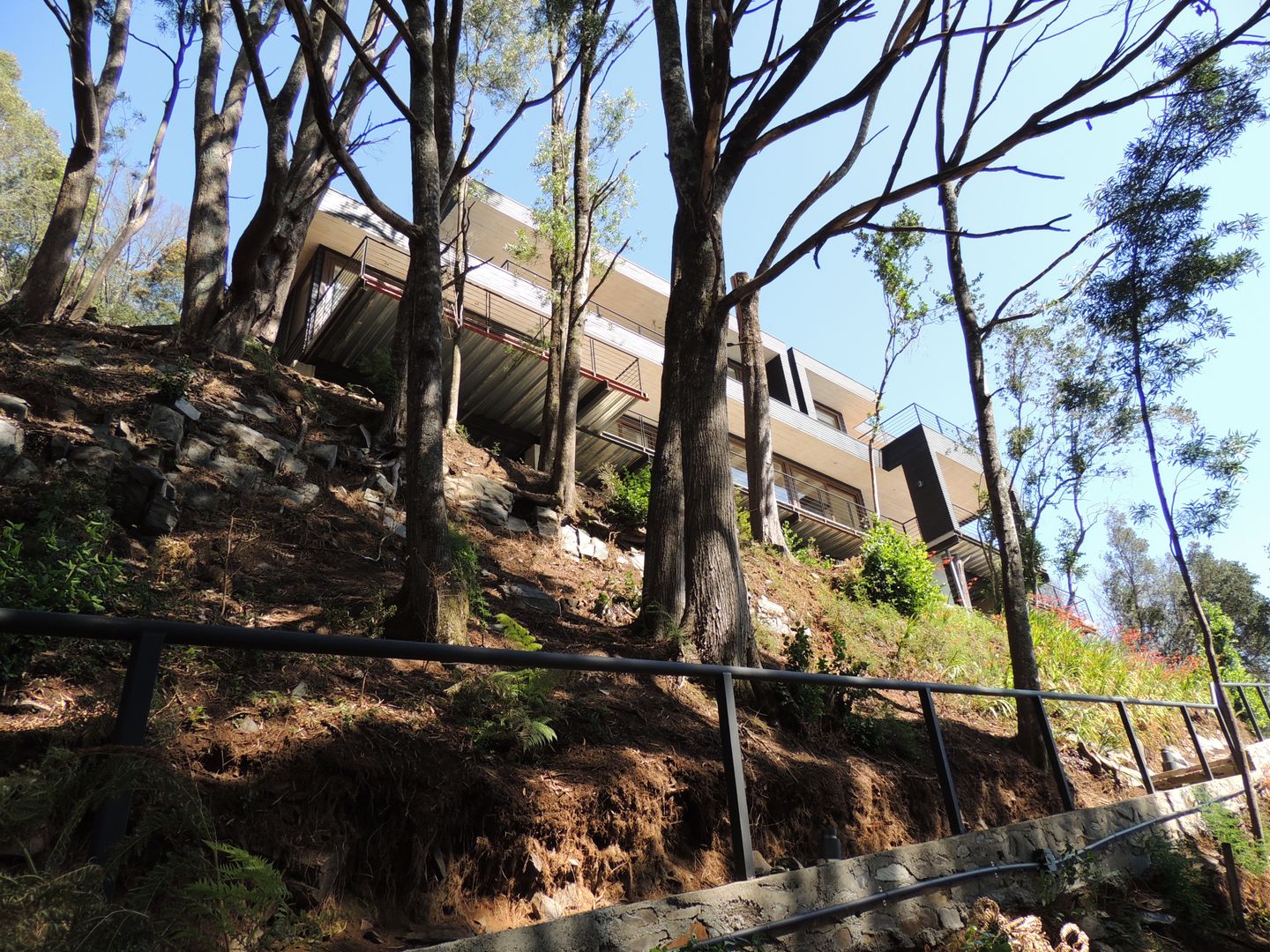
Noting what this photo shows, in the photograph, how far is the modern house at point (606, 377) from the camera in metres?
15.2

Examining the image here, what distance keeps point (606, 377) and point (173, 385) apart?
29.9ft

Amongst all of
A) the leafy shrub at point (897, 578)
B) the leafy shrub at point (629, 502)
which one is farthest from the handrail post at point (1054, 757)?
the leafy shrub at point (897, 578)

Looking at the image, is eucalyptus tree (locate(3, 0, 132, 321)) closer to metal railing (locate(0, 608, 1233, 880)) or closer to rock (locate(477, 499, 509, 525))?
rock (locate(477, 499, 509, 525))

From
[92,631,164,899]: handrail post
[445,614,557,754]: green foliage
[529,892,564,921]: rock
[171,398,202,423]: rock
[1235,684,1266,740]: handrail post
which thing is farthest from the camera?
[1235,684,1266,740]: handrail post

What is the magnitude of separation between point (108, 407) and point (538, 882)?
665 centimetres

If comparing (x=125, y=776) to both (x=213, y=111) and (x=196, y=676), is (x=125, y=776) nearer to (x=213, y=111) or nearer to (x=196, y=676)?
(x=196, y=676)

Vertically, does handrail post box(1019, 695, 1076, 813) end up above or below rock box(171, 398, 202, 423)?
below

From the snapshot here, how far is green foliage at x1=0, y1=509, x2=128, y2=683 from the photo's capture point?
155 inches

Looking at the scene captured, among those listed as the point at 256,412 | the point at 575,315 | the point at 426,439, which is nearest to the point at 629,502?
the point at 575,315

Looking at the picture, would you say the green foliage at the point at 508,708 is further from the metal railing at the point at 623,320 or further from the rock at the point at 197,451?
the metal railing at the point at 623,320

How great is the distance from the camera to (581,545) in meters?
10.8

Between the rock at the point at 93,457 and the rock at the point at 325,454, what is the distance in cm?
241

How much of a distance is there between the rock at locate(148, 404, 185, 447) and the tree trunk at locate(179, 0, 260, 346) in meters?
3.00

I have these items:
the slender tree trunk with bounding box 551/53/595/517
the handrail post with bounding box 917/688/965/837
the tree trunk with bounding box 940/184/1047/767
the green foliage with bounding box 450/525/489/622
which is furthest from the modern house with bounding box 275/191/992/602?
the handrail post with bounding box 917/688/965/837
